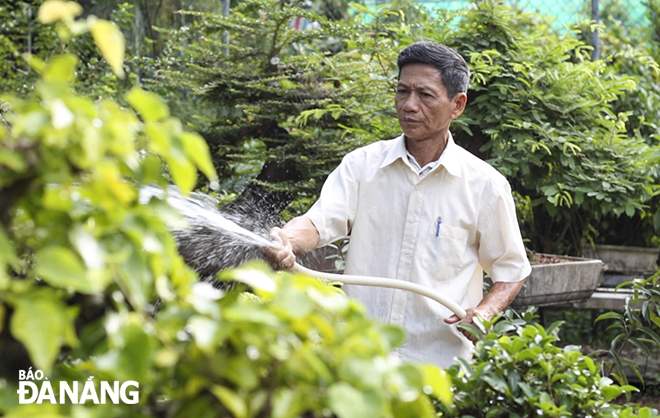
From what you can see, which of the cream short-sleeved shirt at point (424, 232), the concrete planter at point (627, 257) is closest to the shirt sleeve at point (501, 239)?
the cream short-sleeved shirt at point (424, 232)

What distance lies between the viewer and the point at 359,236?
2.59 m

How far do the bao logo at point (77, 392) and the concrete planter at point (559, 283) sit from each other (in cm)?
267

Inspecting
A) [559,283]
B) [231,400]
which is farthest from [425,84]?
[231,400]

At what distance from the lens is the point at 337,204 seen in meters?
2.52

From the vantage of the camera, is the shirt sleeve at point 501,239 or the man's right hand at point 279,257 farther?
the shirt sleeve at point 501,239

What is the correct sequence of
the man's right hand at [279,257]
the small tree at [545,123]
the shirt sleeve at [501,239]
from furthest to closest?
1. the small tree at [545,123]
2. the shirt sleeve at [501,239]
3. the man's right hand at [279,257]

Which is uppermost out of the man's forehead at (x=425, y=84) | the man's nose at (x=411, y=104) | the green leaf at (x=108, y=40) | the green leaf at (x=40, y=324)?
the green leaf at (x=108, y=40)

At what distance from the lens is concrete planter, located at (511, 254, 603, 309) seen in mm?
3305

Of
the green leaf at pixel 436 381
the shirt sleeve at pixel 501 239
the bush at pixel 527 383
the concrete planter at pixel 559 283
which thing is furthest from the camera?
the concrete planter at pixel 559 283

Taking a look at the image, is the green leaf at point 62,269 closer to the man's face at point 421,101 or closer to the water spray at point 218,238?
the water spray at point 218,238

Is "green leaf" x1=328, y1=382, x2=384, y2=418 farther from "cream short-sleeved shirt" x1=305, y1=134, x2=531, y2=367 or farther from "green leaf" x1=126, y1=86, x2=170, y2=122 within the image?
"cream short-sleeved shirt" x1=305, y1=134, x2=531, y2=367

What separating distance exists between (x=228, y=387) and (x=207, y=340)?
8cm

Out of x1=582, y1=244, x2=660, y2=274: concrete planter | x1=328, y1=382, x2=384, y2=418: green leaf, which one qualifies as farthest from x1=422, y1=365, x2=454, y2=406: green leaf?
x1=582, y1=244, x2=660, y2=274: concrete planter

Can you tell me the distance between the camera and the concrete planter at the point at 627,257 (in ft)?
14.7
